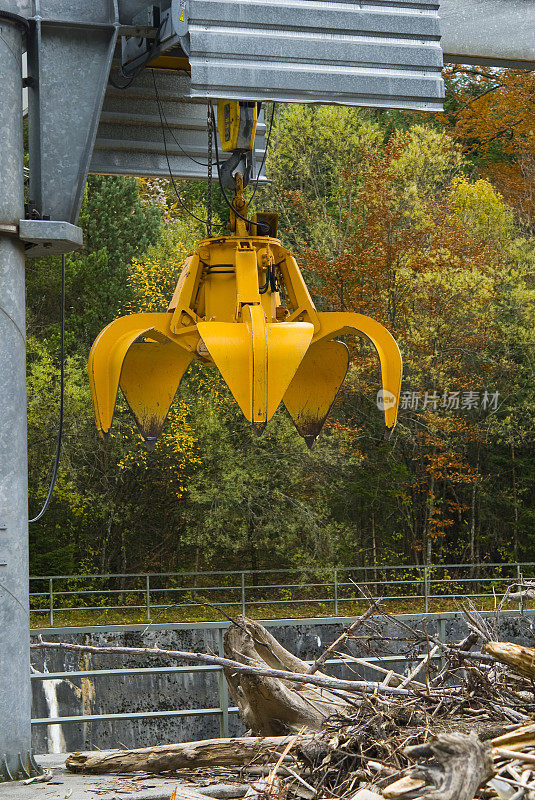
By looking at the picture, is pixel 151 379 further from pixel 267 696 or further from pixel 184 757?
pixel 184 757

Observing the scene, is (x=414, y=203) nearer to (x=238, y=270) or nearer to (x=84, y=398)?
(x=84, y=398)

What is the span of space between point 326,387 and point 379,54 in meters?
2.10

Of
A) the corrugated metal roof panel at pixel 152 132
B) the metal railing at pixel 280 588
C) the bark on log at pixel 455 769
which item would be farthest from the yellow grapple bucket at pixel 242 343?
the metal railing at pixel 280 588

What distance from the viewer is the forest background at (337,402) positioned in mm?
23220

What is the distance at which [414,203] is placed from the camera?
23.5 m

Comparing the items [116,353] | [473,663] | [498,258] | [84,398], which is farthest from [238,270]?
[498,258]

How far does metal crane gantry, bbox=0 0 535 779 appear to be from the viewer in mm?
5711

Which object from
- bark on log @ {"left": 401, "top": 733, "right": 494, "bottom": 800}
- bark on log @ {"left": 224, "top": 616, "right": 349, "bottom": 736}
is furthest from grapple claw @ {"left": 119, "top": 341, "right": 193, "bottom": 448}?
bark on log @ {"left": 401, "top": 733, "right": 494, "bottom": 800}

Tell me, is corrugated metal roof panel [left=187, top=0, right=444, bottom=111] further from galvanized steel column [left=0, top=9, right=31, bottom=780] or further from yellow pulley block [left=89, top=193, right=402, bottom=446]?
galvanized steel column [left=0, top=9, right=31, bottom=780]

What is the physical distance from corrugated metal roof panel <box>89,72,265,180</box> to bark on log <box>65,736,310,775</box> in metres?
4.15

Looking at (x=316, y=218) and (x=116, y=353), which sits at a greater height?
(x=316, y=218)

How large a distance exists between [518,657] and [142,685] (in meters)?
13.5

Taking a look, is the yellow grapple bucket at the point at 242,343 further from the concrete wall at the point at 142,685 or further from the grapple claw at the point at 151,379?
the concrete wall at the point at 142,685

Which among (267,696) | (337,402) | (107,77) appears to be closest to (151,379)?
(107,77)
